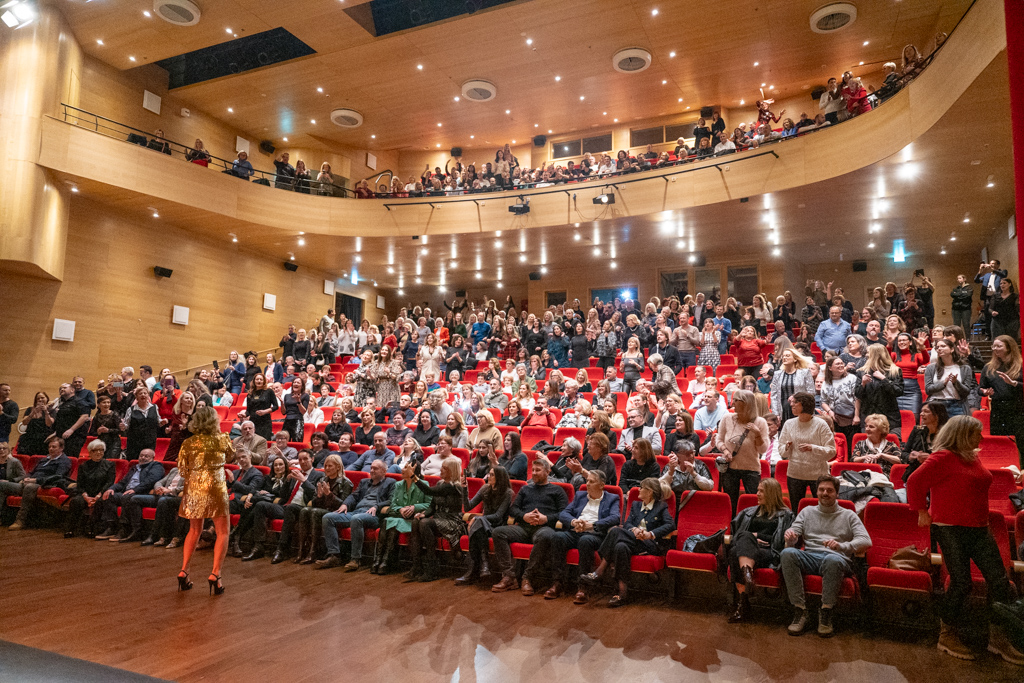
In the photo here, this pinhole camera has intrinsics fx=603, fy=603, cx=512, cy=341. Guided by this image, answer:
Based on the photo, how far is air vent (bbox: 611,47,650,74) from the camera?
10.4m

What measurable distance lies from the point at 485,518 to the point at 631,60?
923 cm

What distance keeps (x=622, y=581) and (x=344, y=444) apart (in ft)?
9.90

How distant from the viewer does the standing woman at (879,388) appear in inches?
183

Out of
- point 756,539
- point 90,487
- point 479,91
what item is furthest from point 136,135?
point 756,539

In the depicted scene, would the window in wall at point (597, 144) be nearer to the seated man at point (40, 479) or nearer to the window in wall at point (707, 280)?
the window in wall at point (707, 280)

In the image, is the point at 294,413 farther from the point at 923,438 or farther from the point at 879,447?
the point at 923,438

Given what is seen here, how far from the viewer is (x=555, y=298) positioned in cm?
1519

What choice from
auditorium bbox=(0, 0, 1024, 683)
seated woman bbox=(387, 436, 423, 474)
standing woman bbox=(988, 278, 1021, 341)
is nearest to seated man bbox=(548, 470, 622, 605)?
auditorium bbox=(0, 0, 1024, 683)

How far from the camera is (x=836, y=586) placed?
316 centimetres

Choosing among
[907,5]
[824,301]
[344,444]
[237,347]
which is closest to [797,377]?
[344,444]

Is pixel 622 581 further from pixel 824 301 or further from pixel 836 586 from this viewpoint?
pixel 824 301

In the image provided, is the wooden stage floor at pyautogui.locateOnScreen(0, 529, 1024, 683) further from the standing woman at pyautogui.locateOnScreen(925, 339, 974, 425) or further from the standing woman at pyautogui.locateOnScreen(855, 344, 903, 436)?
the standing woman at pyautogui.locateOnScreen(925, 339, 974, 425)

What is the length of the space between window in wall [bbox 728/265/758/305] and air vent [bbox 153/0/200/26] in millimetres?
11002

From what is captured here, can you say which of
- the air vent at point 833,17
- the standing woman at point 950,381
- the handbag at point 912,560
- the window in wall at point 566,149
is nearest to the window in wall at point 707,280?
the window in wall at point 566,149
